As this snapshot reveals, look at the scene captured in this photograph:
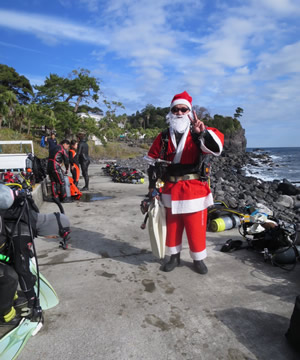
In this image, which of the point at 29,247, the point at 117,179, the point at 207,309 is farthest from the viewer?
the point at 117,179

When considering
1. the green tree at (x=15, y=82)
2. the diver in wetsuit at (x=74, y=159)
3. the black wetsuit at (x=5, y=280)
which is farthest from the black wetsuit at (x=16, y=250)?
the green tree at (x=15, y=82)

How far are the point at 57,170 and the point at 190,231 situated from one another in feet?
14.6

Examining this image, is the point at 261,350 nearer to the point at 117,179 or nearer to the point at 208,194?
the point at 208,194

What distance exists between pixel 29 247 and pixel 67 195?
466cm

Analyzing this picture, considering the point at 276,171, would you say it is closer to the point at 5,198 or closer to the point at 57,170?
the point at 57,170

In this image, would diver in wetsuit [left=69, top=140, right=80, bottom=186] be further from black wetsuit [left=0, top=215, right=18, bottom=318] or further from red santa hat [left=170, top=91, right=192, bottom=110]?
black wetsuit [left=0, top=215, right=18, bottom=318]

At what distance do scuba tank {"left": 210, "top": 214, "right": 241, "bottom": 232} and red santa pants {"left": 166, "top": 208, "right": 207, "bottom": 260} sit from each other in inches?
51.4

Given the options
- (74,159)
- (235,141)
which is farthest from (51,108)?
(235,141)

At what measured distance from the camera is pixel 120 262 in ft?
10.8

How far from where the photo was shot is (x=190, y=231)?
3004mm

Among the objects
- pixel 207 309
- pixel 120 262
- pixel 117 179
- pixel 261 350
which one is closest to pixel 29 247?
pixel 120 262

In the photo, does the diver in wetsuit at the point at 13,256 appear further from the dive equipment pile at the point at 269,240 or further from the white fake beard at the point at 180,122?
the dive equipment pile at the point at 269,240

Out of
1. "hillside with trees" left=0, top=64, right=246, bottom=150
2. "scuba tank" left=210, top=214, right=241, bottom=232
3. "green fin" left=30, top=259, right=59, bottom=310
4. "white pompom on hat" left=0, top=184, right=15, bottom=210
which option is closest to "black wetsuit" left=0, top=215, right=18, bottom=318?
"white pompom on hat" left=0, top=184, right=15, bottom=210

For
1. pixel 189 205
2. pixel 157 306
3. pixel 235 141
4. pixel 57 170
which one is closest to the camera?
pixel 157 306
